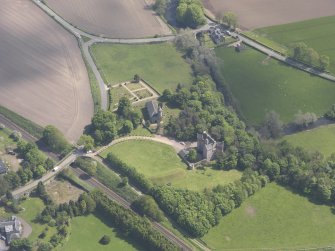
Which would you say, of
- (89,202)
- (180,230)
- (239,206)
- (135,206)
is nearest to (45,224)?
(89,202)

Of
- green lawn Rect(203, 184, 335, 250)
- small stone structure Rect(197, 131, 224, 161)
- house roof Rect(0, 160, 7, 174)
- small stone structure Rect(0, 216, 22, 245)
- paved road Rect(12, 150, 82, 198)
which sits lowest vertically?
green lawn Rect(203, 184, 335, 250)

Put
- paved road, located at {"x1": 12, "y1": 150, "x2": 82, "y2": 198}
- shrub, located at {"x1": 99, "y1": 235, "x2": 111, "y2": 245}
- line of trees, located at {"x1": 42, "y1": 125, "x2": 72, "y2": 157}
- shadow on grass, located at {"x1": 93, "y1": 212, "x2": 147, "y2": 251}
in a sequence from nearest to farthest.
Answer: shrub, located at {"x1": 99, "y1": 235, "x2": 111, "y2": 245}
shadow on grass, located at {"x1": 93, "y1": 212, "x2": 147, "y2": 251}
paved road, located at {"x1": 12, "y1": 150, "x2": 82, "y2": 198}
line of trees, located at {"x1": 42, "y1": 125, "x2": 72, "y2": 157}

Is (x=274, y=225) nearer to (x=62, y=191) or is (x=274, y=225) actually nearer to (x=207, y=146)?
(x=207, y=146)

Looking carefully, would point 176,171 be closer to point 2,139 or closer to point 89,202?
point 89,202

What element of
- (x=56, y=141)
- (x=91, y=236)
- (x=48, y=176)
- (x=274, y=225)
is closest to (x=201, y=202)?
(x=274, y=225)

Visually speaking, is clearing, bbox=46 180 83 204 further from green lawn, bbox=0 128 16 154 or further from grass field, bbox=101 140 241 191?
green lawn, bbox=0 128 16 154

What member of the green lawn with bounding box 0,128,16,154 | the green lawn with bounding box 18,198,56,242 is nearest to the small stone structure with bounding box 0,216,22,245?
the green lawn with bounding box 18,198,56,242
